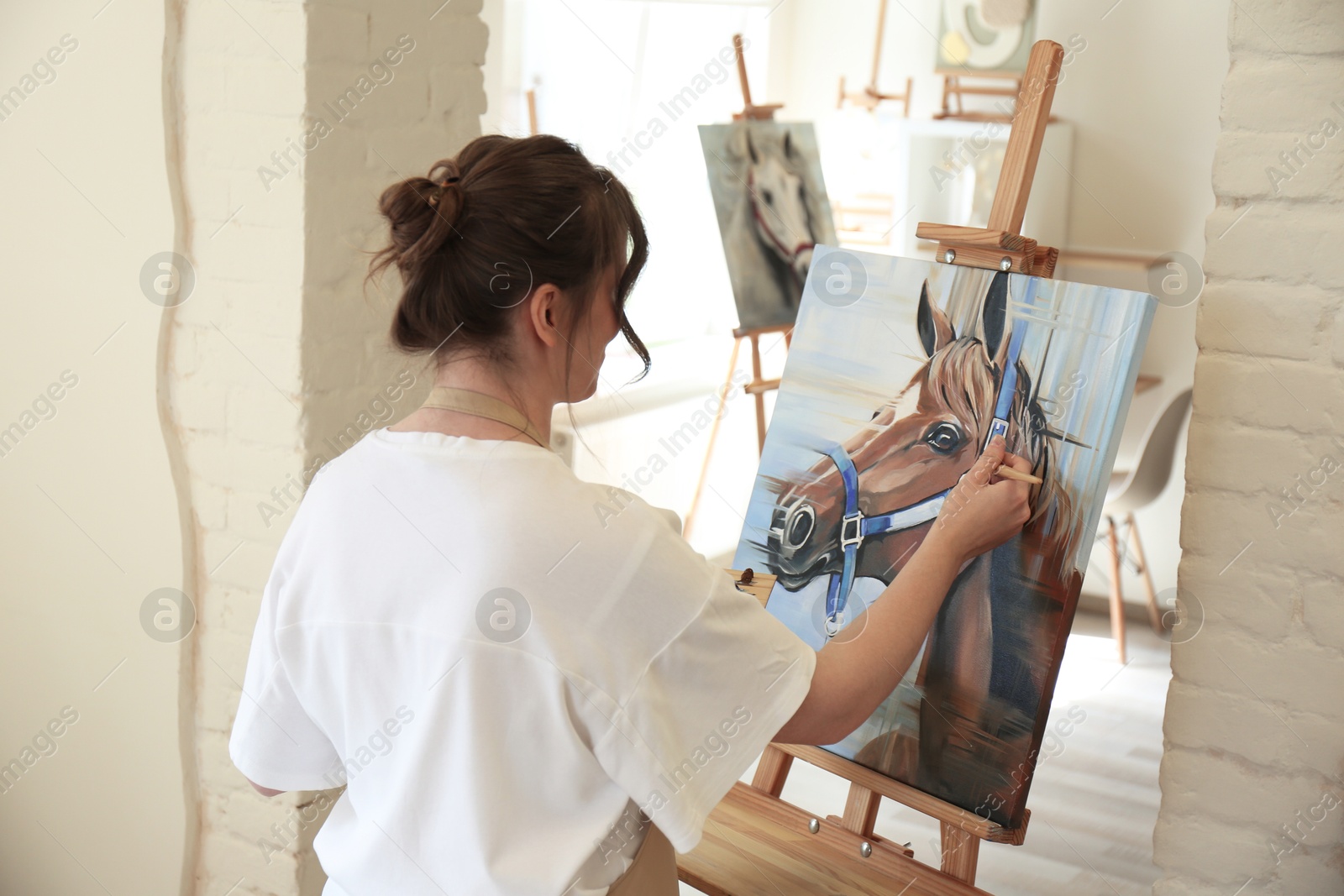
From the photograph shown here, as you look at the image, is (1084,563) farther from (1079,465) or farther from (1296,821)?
(1296,821)

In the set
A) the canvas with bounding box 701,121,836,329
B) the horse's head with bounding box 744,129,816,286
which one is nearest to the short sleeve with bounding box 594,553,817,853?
the canvas with bounding box 701,121,836,329

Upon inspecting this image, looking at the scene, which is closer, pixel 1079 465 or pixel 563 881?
pixel 563 881

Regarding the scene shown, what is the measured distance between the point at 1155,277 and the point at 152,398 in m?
3.26

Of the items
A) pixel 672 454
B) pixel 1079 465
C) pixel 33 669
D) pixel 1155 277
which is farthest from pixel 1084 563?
pixel 1155 277

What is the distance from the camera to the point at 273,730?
108cm

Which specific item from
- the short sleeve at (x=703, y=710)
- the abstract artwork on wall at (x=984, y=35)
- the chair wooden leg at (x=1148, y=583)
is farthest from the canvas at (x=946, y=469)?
the abstract artwork on wall at (x=984, y=35)

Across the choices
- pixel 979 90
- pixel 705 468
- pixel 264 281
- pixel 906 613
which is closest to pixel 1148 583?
pixel 705 468

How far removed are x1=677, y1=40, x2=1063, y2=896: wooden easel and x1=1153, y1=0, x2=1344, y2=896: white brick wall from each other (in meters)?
0.22

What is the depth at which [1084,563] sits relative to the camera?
1.26m

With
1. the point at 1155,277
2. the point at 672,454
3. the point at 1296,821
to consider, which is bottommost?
the point at 672,454

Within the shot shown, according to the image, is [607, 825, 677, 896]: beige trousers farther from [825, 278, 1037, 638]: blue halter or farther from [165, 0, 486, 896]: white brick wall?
[165, 0, 486, 896]: white brick wall

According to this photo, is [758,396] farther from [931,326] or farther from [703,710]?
[703,710]

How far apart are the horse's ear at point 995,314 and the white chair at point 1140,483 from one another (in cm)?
211

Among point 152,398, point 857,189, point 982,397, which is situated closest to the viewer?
point 982,397
